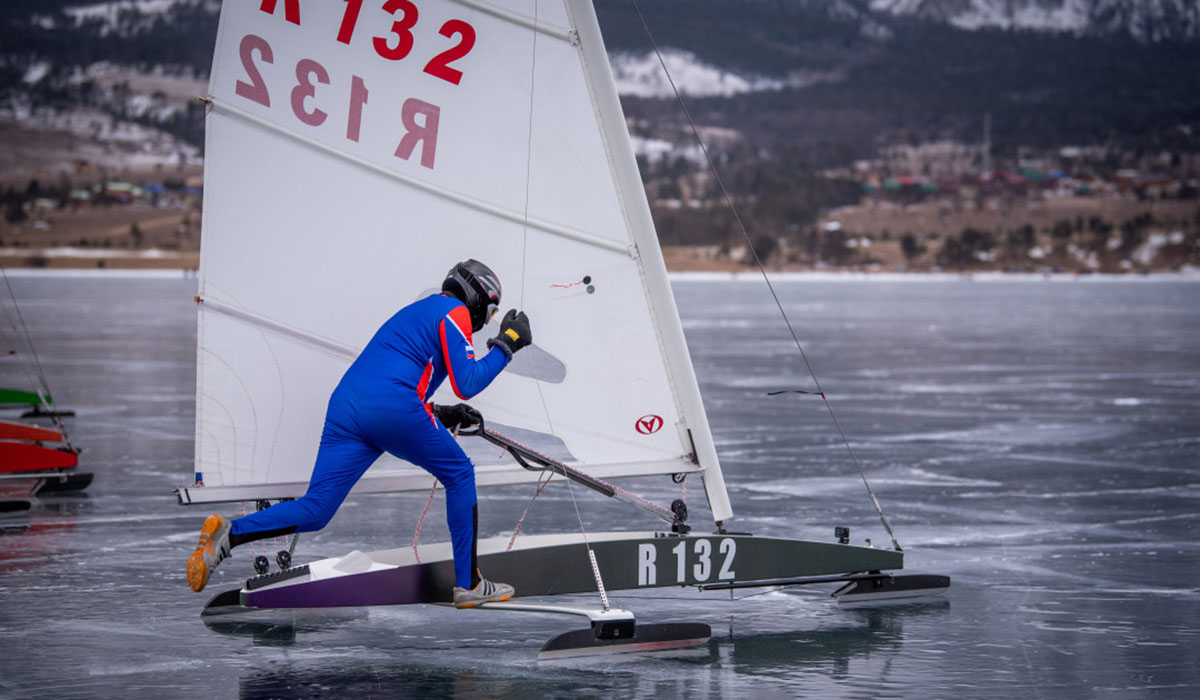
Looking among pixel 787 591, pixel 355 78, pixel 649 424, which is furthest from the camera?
pixel 787 591

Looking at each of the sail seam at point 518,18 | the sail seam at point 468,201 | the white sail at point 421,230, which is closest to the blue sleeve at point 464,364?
the white sail at point 421,230

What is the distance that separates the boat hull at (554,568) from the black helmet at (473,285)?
1.06 m

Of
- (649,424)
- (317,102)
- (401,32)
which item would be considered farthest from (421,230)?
(649,424)

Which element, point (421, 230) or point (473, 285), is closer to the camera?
point (473, 285)

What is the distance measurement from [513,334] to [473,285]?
30cm

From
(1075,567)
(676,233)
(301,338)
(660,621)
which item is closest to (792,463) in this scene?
(1075,567)

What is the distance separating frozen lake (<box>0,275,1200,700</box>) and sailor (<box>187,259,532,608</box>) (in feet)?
1.75

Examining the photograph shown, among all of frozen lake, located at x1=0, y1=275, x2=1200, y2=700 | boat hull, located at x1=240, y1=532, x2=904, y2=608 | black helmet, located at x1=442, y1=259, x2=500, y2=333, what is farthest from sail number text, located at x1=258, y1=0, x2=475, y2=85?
frozen lake, located at x1=0, y1=275, x2=1200, y2=700

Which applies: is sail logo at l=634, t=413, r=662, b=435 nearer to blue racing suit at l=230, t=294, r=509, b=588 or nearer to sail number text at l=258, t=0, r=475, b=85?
blue racing suit at l=230, t=294, r=509, b=588

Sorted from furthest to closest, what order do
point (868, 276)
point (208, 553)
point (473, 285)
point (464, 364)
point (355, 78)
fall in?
point (868, 276) < point (355, 78) < point (473, 285) < point (464, 364) < point (208, 553)

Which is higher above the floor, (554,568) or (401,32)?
(401,32)

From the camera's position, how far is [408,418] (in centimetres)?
587

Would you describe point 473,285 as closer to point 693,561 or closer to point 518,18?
point 518,18

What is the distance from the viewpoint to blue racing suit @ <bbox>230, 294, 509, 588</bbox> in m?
5.90
